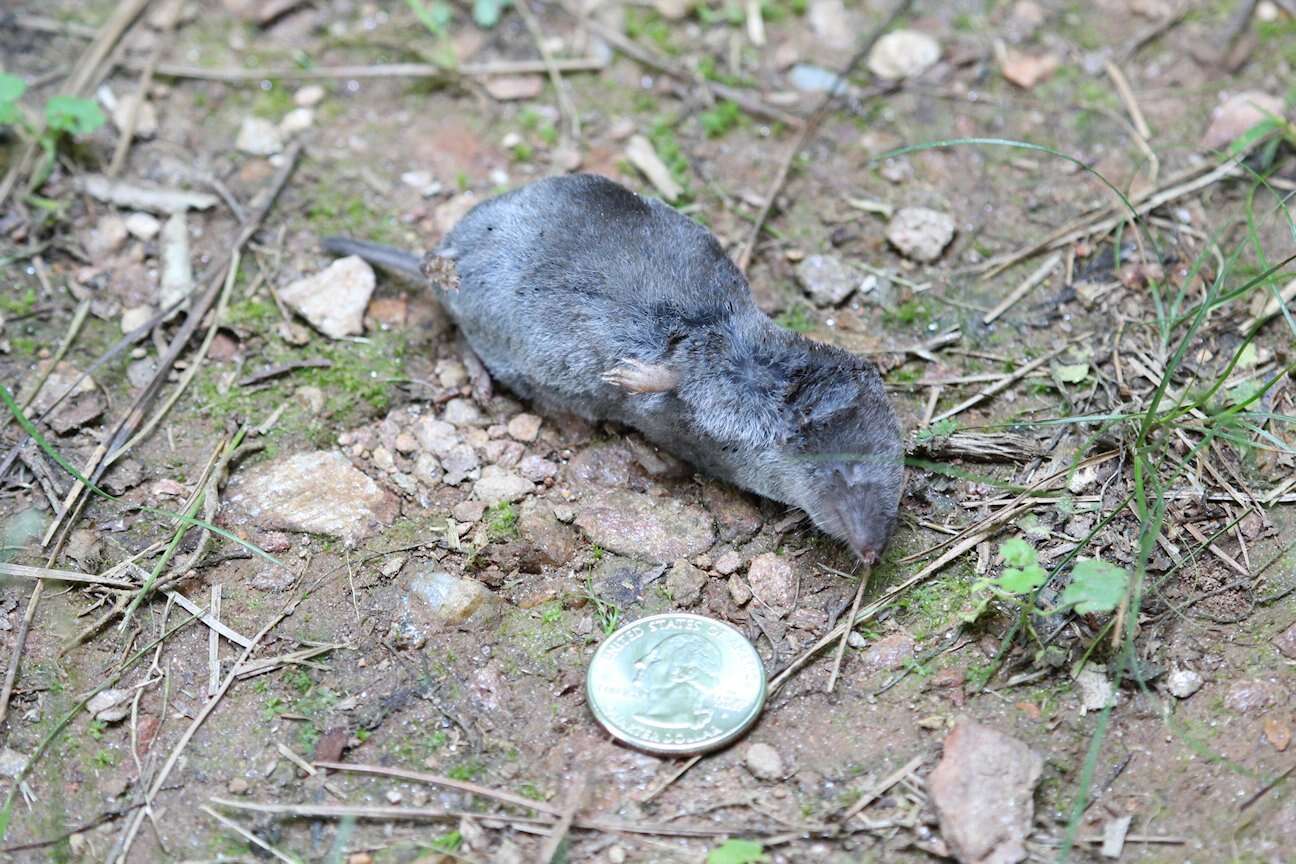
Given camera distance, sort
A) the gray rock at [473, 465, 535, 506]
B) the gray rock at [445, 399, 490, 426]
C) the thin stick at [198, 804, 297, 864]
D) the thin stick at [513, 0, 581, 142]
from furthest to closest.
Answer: the thin stick at [513, 0, 581, 142] < the gray rock at [445, 399, 490, 426] < the gray rock at [473, 465, 535, 506] < the thin stick at [198, 804, 297, 864]

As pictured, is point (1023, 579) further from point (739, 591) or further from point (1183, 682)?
point (739, 591)

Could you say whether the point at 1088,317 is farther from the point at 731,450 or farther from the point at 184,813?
the point at 184,813

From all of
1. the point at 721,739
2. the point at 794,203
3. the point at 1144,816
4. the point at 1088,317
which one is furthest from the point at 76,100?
the point at 1144,816

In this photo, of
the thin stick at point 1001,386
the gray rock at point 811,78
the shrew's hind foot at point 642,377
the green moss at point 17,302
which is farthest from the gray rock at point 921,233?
the green moss at point 17,302

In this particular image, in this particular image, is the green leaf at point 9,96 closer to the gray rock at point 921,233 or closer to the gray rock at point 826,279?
the gray rock at point 826,279

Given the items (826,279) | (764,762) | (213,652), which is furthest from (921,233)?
(213,652)

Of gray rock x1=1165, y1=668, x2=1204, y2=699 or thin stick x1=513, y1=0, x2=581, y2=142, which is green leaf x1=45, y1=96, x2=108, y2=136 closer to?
thin stick x1=513, y1=0, x2=581, y2=142

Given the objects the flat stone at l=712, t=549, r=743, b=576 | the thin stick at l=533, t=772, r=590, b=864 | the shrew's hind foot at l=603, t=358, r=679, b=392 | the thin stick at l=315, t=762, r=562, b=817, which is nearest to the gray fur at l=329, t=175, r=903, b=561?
the shrew's hind foot at l=603, t=358, r=679, b=392
